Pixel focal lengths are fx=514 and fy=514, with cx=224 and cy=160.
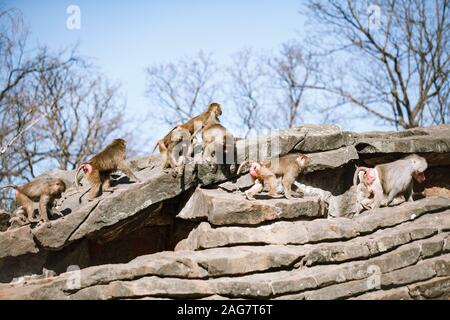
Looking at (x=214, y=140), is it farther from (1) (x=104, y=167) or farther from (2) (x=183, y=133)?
(1) (x=104, y=167)

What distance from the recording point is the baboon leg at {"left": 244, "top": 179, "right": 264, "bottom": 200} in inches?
446

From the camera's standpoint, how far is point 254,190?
11414mm

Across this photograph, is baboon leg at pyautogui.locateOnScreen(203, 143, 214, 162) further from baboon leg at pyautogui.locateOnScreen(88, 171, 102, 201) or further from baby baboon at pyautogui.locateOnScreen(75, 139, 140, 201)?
baboon leg at pyautogui.locateOnScreen(88, 171, 102, 201)

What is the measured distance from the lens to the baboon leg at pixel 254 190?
446 inches

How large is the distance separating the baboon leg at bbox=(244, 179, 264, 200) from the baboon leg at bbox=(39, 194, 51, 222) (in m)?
4.43

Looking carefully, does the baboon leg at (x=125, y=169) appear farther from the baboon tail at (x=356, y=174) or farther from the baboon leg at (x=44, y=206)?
the baboon tail at (x=356, y=174)

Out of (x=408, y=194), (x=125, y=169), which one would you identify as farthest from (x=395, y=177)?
(x=125, y=169)

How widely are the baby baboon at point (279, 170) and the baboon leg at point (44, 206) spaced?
14.4ft

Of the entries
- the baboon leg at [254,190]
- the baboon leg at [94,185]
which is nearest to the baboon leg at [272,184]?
the baboon leg at [254,190]

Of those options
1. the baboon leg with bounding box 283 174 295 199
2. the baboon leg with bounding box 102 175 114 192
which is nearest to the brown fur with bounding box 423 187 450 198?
the baboon leg with bounding box 283 174 295 199

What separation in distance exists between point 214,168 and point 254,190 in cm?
121
